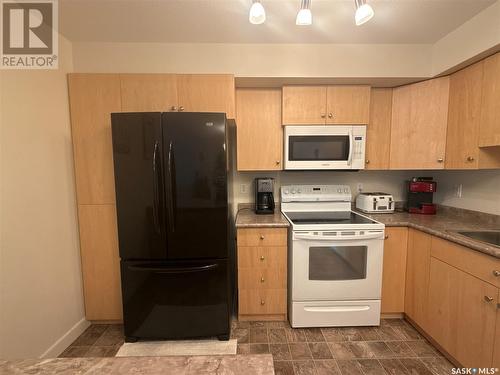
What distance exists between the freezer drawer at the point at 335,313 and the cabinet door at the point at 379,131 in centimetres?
133

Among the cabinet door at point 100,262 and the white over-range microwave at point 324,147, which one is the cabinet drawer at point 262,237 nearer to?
the white over-range microwave at point 324,147

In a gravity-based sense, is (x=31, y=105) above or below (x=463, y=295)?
above

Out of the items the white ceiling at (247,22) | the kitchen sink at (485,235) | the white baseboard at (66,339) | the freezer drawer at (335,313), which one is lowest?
the white baseboard at (66,339)

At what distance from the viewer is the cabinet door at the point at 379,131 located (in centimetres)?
228

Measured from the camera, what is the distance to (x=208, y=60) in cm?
200

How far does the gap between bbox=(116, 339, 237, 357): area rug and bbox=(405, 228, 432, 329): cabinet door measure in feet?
5.18

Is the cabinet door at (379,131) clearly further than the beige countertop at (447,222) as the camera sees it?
Yes

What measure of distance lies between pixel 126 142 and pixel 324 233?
175 centimetres

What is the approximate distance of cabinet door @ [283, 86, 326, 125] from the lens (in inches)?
86.1

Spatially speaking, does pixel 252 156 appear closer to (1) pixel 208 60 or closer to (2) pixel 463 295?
(1) pixel 208 60

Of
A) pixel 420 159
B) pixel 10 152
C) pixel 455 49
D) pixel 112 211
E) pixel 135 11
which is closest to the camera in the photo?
pixel 10 152

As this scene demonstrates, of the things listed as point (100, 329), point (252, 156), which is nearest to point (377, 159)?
point (252, 156)

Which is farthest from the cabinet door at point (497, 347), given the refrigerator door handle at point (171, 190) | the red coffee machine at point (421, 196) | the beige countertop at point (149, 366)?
the refrigerator door handle at point (171, 190)

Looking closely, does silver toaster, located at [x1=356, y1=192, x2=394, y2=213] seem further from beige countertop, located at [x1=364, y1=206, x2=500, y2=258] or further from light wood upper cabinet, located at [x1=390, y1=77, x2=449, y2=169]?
light wood upper cabinet, located at [x1=390, y1=77, x2=449, y2=169]
